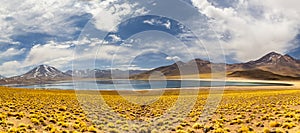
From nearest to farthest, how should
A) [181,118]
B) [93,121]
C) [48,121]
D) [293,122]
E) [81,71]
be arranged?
[81,71], [293,122], [48,121], [93,121], [181,118]

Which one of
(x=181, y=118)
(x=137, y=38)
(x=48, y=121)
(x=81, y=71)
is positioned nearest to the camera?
(x=81, y=71)

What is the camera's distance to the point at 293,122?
18984mm

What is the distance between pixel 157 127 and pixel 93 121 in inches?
197

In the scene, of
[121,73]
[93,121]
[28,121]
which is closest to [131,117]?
[93,121]

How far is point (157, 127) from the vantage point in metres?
21.0

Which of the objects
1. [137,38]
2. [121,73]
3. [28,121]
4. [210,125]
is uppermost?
[137,38]

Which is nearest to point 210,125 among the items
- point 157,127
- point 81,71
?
point 157,127

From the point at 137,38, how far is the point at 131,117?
11.5m

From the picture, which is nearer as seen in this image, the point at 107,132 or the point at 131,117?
the point at 107,132

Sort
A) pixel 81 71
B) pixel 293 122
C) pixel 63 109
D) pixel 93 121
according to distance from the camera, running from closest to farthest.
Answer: pixel 81 71 < pixel 293 122 < pixel 93 121 < pixel 63 109

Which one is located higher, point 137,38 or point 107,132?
point 137,38

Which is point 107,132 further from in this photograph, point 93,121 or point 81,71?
point 81,71

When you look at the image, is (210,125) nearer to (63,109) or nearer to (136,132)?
(136,132)

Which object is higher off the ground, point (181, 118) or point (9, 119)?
point (9, 119)
